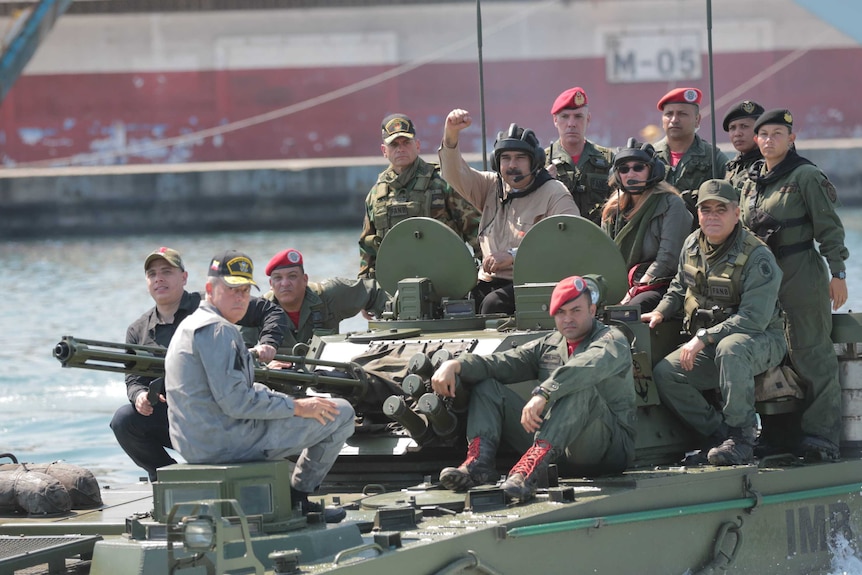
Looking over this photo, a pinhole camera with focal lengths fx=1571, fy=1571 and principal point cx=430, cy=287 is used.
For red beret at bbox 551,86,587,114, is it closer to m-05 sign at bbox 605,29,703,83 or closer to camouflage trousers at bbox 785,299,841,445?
camouflage trousers at bbox 785,299,841,445

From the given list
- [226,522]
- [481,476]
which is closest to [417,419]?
[481,476]

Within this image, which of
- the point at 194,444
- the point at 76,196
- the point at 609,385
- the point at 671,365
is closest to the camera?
the point at 194,444

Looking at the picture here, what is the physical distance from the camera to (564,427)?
8414mm

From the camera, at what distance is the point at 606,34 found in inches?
1687

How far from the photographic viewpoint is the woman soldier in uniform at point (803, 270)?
993 cm

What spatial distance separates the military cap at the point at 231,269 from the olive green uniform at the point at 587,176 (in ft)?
14.3

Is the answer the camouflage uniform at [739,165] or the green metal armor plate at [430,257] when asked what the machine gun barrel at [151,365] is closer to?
the green metal armor plate at [430,257]

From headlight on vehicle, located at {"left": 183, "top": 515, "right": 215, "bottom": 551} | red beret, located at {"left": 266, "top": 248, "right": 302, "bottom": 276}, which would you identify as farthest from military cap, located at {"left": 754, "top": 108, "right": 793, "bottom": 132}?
headlight on vehicle, located at {"left": 183, "top": 515, "right": 215, "bottom": 551}

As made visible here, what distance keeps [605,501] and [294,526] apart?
1739 mm

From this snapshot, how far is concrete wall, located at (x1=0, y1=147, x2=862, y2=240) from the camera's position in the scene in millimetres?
37312

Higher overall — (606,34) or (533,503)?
(606,34)

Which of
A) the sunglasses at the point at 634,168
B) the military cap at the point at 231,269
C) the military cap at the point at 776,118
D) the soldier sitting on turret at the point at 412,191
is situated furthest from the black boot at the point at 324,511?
the military cap at the point at 776,118

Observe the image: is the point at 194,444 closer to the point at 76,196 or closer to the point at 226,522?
the point at 226,522

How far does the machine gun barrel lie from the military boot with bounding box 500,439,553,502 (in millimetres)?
1169
